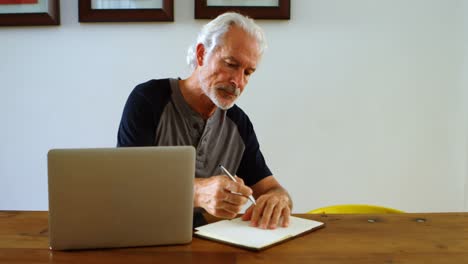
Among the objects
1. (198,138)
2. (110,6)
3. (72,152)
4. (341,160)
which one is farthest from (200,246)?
(110,6)

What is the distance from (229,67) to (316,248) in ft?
2.29

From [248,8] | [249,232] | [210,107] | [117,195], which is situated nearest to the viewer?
[117,195]

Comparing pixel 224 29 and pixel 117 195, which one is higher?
pixel 224 29

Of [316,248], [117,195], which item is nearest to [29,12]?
[117,195]

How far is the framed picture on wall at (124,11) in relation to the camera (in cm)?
200

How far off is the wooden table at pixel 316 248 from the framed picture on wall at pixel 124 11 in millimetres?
1134

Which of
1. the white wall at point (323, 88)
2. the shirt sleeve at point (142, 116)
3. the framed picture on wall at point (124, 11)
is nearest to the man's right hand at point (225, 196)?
the shirt sleeve at point (142, 116)

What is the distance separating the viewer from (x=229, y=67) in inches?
56.8

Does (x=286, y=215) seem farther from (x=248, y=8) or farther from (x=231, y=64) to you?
(x=248, y=8)

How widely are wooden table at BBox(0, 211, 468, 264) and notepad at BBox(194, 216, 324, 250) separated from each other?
2 cm

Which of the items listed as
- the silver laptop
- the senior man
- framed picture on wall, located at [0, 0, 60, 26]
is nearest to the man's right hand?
the silver laptop

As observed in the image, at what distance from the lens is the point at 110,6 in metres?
2.02

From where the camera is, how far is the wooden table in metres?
0.86

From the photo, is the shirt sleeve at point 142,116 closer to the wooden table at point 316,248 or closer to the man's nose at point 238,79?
the man's nose at point 238,79
